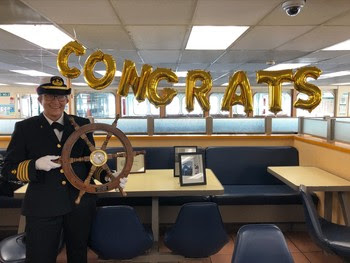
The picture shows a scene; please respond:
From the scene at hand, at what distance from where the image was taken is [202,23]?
3291mm

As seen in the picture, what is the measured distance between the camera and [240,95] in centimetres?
247

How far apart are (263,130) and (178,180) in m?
1.72

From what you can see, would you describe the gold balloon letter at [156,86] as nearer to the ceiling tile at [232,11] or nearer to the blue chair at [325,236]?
the ceiling tile at [232,11]

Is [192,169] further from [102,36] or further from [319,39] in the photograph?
[319,39]

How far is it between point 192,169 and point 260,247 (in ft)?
3.81

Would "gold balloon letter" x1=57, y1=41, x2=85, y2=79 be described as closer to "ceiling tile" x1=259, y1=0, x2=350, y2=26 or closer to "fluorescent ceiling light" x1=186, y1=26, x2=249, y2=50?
"fluorescent ceiling light" x1=186, y1=26, x2=249, y2=50

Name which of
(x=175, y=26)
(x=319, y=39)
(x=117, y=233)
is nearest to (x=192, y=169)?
(x=117, y=233)

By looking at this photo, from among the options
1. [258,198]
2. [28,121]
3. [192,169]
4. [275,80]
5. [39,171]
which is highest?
[275,80]

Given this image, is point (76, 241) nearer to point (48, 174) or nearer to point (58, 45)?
point (48, 174)

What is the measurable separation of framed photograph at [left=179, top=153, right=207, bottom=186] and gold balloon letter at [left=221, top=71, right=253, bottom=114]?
50cm

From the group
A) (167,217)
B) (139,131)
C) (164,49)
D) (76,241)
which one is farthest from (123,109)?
(76,241)

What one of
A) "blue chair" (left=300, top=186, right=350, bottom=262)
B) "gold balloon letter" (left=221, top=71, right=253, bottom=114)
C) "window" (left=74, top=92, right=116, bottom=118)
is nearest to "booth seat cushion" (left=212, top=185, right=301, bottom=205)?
"blue chair" (left=300, top=186, right=350, bottom=262)

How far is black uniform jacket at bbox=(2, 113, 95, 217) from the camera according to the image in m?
1.60

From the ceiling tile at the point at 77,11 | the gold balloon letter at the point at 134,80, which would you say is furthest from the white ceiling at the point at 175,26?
the gold balloon letter at the point at 134,80
